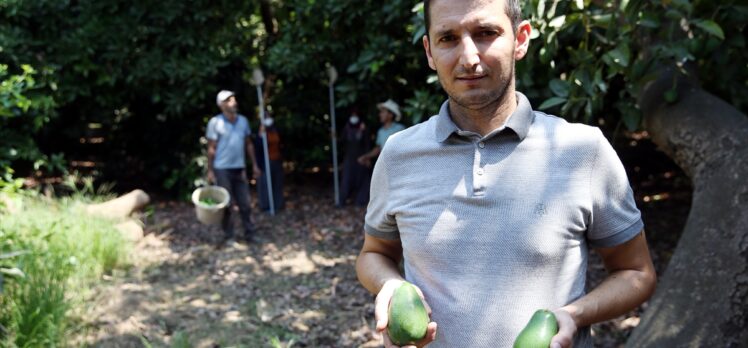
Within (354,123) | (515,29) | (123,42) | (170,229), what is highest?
(515,29)

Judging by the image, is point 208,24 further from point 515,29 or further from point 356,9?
point 515,29

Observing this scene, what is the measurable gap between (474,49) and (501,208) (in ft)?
1.07

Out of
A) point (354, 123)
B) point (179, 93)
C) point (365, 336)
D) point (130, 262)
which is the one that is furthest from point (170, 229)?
point (365, 336)

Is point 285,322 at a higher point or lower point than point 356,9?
lower

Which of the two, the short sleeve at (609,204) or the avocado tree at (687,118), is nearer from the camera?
the short sleeve at (609,204)

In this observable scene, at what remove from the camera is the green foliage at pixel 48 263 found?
4.03m

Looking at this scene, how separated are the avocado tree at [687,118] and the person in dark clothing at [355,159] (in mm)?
5350

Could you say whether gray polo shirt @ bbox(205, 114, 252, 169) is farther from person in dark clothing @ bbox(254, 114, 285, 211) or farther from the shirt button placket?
the shirt button placket

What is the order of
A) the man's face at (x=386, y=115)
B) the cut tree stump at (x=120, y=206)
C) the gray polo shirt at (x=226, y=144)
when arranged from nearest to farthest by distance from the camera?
the cut tree stump at (x=120, y=206)
the gray polo shirt at (x=226, y=144)
the man's face at (x=386, y=115)

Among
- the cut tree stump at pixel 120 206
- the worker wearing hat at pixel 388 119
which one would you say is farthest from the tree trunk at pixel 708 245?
the cut tree stump at pixel 120 206

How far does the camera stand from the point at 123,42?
349 inches

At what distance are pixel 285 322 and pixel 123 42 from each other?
535 cm

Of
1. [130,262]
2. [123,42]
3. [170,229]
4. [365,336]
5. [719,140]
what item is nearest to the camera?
[719,140]

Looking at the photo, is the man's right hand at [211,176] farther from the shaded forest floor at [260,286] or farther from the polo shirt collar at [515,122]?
the polo shirt collar at [515,122]
